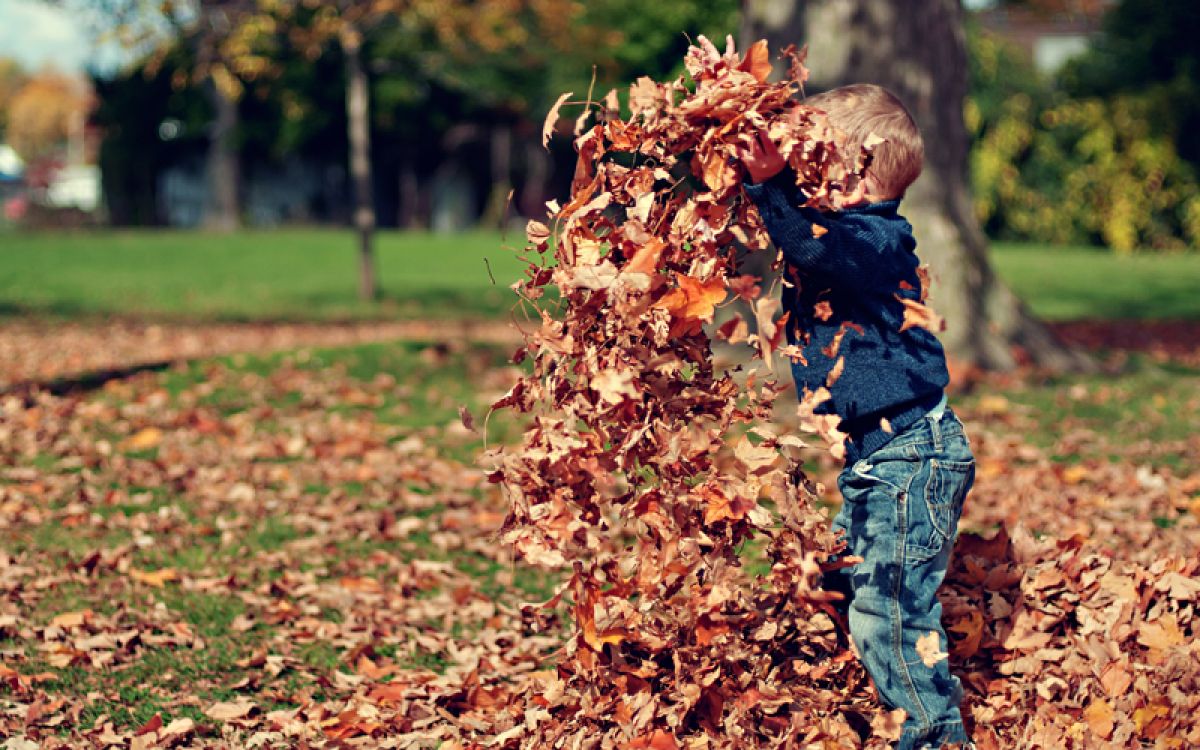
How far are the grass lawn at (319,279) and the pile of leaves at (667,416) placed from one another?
11209 millimetres

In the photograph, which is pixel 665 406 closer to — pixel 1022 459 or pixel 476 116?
pixel 1022 459

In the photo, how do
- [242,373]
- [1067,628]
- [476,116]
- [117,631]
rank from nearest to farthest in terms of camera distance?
[1067,628]
[117,631]
[242,373]
[476,116]

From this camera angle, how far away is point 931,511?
303 centimetres

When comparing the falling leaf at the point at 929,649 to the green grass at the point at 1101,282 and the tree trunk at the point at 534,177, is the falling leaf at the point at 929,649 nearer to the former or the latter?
the green grass at the point at 1101,282

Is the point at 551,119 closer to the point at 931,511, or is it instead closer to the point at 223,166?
the point at 931,511

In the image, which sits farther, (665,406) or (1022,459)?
(1022,459)

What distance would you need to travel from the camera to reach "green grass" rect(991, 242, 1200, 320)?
16062 millimetres

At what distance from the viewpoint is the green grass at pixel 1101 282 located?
16.1 meters

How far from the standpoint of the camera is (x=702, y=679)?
10.3 feet

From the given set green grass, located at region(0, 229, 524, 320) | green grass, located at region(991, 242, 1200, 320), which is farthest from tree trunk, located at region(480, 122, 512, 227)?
green grass, located at region(991, 242, 1200, 320)

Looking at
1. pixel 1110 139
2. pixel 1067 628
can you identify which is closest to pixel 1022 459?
pixel 1067 628

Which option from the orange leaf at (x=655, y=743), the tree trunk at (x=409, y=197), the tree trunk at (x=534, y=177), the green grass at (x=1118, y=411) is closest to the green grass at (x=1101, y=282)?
the green grass at (x=1118, y=411)

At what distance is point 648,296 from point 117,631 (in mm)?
2636

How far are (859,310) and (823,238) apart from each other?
0.82 ft
